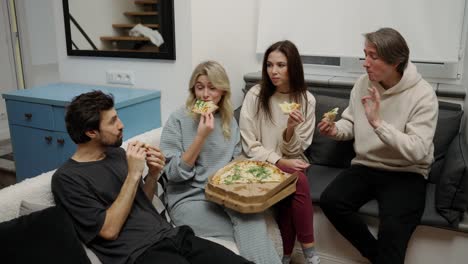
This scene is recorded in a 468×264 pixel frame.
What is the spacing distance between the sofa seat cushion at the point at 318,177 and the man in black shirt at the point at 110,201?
70cm

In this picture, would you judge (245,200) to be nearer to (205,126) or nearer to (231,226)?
(231,226)

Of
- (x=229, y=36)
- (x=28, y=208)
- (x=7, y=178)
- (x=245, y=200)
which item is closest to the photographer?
(x=28, y=208)

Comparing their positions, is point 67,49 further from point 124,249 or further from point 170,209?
point 124,249

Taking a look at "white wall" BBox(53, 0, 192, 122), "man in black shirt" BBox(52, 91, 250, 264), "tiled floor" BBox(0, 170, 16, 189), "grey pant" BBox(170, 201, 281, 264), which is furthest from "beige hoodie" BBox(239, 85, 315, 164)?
"tiled floor" BBox(0, 170, 16, 189)

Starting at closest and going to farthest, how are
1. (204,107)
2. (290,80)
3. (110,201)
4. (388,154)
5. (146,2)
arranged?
Result: (110,201), (204,107), (388,154), (290,80), (146,2)

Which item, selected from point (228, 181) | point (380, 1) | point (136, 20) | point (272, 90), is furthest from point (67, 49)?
point (380, 1)

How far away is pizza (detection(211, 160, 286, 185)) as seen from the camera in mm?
1858

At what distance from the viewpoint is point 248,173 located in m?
1.92

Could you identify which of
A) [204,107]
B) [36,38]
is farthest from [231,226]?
[36,38]

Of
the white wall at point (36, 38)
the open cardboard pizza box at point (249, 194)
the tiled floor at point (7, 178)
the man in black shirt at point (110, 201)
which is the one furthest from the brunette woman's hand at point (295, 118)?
the white wall at point (36, 38)

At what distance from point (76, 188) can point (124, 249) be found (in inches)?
11.2

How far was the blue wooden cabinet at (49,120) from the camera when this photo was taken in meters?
2.32

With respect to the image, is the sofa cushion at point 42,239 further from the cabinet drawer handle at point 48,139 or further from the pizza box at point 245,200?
the cabinet drawer handle at point 48,139

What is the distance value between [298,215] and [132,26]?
5.44 feet
